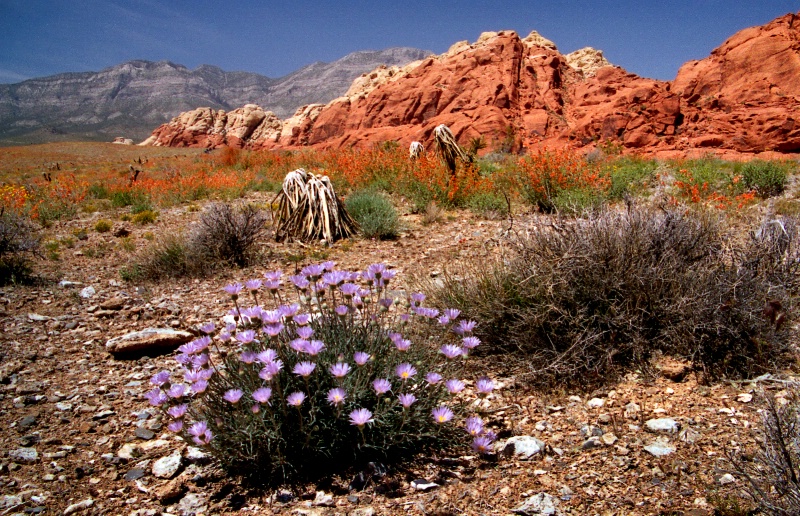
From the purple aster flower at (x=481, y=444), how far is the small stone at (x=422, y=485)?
23 cm

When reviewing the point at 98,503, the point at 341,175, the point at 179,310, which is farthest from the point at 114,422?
the point at 341,175

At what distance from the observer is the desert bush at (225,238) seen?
216 inches

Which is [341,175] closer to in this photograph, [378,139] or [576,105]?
[378,139]

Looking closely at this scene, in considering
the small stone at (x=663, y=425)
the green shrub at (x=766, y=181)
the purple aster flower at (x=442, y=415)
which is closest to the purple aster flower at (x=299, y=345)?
the purple aster flower at (x=442, y=415)

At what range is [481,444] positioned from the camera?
213 centimetres

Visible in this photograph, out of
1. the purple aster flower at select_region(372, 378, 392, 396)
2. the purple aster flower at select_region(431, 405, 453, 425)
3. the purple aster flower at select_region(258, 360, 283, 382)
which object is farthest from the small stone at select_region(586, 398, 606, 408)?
the purple aster flower at select_region(258, 360, 283, 382)

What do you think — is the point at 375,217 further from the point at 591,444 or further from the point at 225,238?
the point at 591,444

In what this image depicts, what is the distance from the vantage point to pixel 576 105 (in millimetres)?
29328

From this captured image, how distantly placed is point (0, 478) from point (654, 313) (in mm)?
3448

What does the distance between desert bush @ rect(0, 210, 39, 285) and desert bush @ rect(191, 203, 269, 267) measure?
170 centimetres

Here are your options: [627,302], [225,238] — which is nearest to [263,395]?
[627,302]

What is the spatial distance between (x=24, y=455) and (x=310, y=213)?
174 inches

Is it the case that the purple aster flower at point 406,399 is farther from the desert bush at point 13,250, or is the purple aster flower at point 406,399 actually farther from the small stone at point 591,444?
the desert bush at point 13,250

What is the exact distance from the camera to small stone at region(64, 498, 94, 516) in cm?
199
